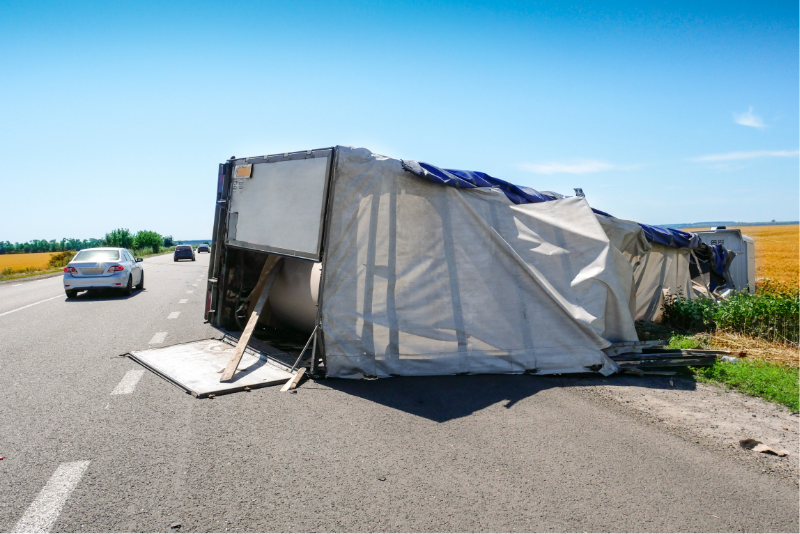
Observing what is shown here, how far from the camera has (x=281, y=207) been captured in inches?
300

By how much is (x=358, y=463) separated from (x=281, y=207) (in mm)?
4523

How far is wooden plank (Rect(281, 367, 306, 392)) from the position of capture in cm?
591

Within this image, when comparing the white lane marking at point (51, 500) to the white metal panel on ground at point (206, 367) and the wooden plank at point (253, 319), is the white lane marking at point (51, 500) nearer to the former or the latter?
the white metal panel on ground at point (206, 367)

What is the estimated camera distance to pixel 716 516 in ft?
11.0

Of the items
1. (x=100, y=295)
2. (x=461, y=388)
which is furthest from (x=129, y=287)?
(x=461, y=388)

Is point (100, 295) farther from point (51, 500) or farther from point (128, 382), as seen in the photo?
point (51, 500)

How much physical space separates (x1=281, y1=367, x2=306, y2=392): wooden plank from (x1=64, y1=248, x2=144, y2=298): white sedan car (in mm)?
11902

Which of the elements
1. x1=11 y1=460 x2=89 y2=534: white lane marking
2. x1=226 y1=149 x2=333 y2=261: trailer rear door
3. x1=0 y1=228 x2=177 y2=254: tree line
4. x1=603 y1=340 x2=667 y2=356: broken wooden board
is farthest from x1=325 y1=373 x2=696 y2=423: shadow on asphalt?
x1=0 y1=228 x2=177 y2=254: tree line

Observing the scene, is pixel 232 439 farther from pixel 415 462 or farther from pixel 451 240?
pixel 451 240

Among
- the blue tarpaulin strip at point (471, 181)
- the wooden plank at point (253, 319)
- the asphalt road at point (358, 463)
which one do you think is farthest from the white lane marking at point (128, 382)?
the blue tarpaulin strip at point (471, 181)

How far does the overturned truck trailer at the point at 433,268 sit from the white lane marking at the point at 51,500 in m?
3.00

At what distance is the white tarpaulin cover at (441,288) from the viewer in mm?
6562

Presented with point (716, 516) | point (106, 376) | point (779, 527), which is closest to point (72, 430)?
point (106, 376)

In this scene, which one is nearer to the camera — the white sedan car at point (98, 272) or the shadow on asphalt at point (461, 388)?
the shadow on asphalt at point (461, 388)
